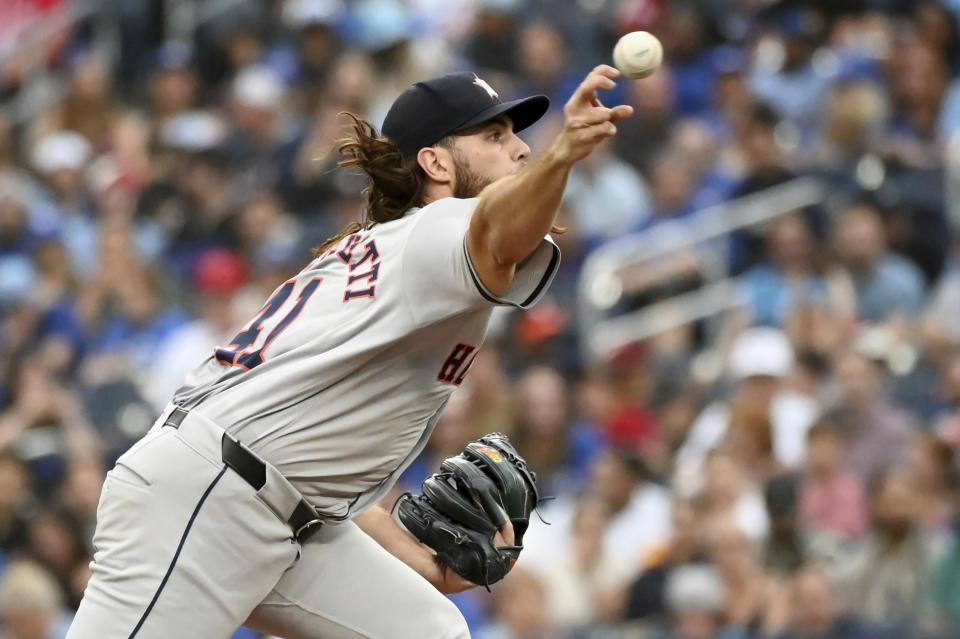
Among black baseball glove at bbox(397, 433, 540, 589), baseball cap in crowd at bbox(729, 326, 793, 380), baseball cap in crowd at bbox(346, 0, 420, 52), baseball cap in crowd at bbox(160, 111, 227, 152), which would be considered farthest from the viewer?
baseball cap in crowd at bbox(346, 0, 420, 52)

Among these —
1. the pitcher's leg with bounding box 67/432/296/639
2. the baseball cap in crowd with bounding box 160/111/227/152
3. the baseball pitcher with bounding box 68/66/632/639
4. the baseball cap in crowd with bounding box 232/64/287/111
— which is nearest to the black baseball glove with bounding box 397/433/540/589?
the baseball pitcher with bounding box 68/66/632/639

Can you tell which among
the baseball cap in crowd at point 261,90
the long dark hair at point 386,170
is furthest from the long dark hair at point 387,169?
the baseball cap in crowd at point 261,90

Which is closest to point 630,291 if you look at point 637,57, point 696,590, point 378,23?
point 696,590

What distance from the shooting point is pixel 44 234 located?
11227 mm

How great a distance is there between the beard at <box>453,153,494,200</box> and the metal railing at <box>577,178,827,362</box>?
4617 mm

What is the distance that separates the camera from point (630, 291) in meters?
9.02

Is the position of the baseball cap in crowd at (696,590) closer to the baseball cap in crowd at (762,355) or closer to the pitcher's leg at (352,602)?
the baseball cap in crowd at (762,355)

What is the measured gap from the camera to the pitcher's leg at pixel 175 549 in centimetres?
386

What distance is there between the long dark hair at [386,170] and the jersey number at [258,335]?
12.4 inches

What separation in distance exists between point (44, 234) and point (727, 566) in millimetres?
6395

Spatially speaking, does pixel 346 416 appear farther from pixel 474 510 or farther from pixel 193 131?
pixel 193 131

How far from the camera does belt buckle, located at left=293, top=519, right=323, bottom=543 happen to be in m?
4.06

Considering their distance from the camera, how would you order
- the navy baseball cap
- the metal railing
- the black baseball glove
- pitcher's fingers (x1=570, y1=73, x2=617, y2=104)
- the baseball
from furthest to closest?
the metal railing
the black baseball glove
the navy baseball cap
the baseball
pitcher's fingers (x1=570, y1=73, x2=617, y2=104)

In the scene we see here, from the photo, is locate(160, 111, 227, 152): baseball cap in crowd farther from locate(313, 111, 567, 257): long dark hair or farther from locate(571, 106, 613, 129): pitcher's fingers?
locate(571, 106, 613, 129): pitcher's fingers
